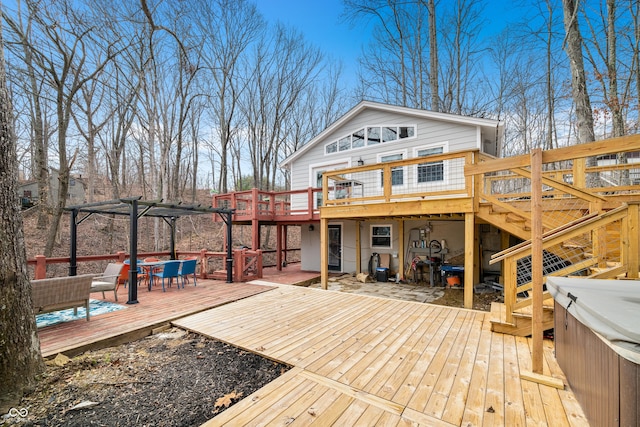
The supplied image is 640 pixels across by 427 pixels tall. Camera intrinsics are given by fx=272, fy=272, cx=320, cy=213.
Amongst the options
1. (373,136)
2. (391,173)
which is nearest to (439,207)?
(391,173)

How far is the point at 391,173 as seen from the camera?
7.52m

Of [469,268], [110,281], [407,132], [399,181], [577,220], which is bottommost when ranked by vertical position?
[110,281]

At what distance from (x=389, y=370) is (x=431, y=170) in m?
6.57

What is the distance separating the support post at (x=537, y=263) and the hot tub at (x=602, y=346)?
166 millimetres

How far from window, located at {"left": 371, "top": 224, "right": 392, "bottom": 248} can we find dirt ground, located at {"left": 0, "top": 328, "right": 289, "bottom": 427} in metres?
6.81

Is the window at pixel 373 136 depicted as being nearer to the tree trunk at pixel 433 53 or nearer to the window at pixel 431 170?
the window at pixel 431 170

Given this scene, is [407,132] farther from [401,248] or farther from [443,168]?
[401,248]

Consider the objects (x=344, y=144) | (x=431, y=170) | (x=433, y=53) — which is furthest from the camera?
(x=433, y=53)

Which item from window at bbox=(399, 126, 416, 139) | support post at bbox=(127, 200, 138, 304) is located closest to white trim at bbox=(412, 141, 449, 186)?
window at bbox=(399, 126, 416, 139)

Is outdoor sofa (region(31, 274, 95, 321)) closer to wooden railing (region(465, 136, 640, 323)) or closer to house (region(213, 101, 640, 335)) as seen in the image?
house (region(213, 101, 640, 335))

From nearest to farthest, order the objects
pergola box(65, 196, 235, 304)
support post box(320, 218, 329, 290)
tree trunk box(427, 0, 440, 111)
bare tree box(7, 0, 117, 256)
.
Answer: pergola box(65, 196, 235, 304)
support post box(320, 218, 329, 290)
bare tree box(7, 0, 117, 256)
tree trunk box(427, 0, 440, 111)

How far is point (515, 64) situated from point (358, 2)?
9025 mm

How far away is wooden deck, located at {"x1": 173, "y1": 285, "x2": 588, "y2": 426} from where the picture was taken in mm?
2078

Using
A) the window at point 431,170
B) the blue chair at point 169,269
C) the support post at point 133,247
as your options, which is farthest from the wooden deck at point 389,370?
the window at point 431,170
